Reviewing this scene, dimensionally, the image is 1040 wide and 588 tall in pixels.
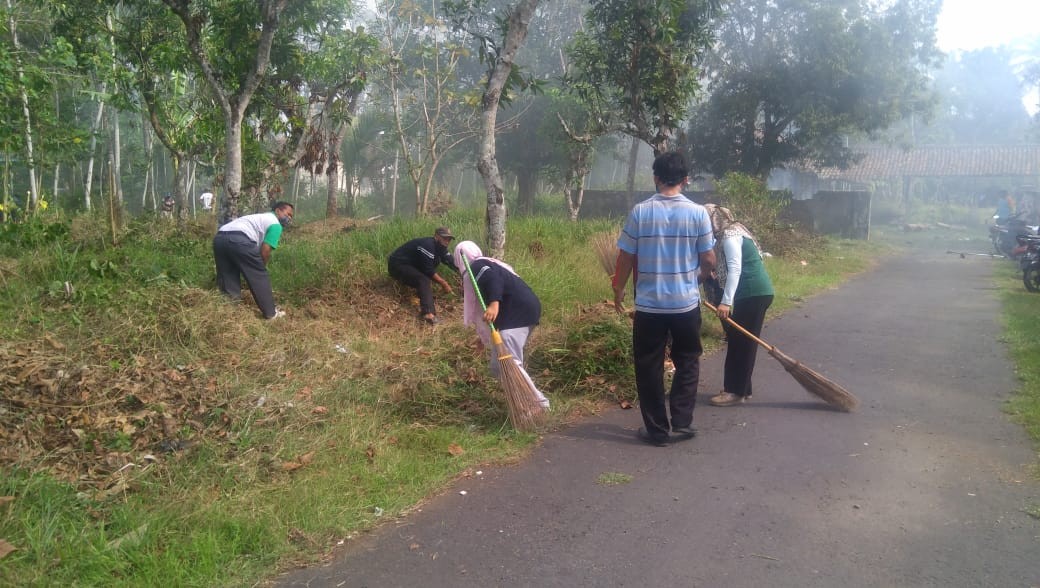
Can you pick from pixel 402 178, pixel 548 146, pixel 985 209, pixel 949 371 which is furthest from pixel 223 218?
pixel 985 209

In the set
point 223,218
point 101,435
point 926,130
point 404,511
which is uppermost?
point 926,130

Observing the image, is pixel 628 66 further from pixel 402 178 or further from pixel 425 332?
pixel 402 178

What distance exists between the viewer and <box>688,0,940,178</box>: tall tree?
67.3ft

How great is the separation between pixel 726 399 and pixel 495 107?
4.65m

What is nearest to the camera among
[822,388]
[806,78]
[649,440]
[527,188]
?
[649,440]

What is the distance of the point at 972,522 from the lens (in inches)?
153

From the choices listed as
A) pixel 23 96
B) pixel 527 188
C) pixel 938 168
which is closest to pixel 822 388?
pixel 23 96

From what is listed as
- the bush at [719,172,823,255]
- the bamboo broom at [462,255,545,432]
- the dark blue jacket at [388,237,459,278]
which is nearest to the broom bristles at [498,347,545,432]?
the bamboo broom at [462,255,545,432]

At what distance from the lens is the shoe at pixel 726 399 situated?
239 inches

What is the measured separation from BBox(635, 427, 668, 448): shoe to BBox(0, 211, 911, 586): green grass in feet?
2.02

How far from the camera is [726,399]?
6.06 meters

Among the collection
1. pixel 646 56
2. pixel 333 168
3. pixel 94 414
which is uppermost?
pixel 646 56

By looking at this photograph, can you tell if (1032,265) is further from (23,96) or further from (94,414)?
(23,96)

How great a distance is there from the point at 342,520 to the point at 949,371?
555 cm
